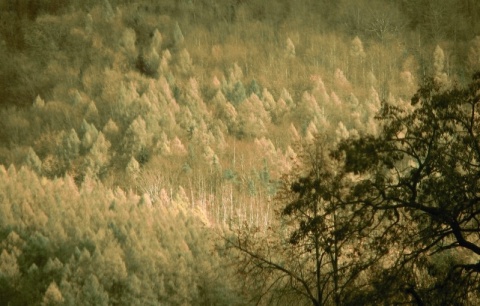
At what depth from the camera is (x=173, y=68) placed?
585ft

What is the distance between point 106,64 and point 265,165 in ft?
269

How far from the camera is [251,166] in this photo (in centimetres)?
12319

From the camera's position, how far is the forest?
17.4 meters

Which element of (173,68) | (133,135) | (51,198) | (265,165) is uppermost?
(173,68)

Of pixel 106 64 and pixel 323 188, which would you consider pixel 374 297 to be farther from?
pixel 106 64

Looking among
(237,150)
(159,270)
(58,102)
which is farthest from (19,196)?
(58,102)

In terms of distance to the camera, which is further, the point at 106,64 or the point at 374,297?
the point at 106,64

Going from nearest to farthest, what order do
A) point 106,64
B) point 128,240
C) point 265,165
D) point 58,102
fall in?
point 128,240 → point 265,165 → point 58,102 → point 106,64

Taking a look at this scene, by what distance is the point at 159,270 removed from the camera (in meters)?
72.1

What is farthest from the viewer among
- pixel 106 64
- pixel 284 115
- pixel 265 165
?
pixel 106 64

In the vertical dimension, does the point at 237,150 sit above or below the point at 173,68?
below

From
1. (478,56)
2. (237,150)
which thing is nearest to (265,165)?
(237,150)

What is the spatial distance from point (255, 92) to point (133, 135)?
3423 centimetres

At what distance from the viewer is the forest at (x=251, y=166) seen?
1738 centimetres
